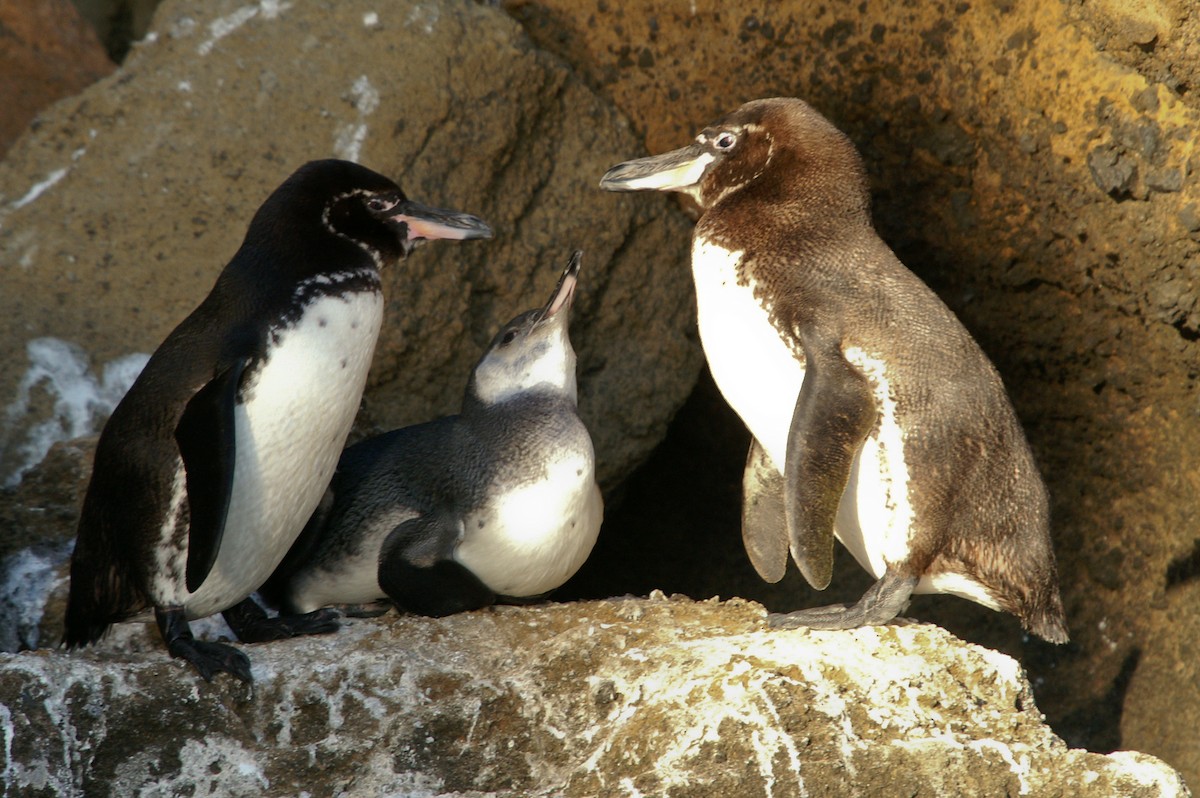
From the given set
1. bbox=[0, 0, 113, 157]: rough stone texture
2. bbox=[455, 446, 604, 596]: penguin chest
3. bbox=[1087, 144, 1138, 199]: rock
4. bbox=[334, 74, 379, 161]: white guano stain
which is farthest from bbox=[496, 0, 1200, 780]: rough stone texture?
bbox=[0, 0, 113, 157]: rough stone texture

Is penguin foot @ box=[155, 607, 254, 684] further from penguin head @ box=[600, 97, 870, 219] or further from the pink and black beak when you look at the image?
penguin head @ box=[600, 97, 870, 219]

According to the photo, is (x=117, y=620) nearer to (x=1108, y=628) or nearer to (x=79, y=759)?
(x=79, y=759)

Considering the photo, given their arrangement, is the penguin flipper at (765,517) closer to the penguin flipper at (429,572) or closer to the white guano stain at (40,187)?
the penguin flipper at (429,572)

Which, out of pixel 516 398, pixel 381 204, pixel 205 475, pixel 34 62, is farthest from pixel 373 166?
pixel 34 62

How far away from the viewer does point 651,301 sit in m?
4.19

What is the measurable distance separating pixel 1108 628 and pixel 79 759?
2.82 metres

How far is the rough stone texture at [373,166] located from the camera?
376 centimetres

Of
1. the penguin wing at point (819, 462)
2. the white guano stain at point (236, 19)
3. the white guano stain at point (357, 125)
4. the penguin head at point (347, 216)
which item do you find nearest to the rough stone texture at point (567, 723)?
the penguin wing at point (819, 462)

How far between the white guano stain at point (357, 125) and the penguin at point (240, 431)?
806mm

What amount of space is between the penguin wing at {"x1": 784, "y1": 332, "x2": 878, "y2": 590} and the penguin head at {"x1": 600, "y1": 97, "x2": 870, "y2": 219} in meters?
0.52

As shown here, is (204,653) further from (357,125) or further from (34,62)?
(34,62)

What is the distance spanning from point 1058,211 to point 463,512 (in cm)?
164

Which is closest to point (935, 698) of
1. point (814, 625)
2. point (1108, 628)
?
point (814, 625)

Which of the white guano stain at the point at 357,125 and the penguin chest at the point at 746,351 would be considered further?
the white guano stain at the point at 357,125
